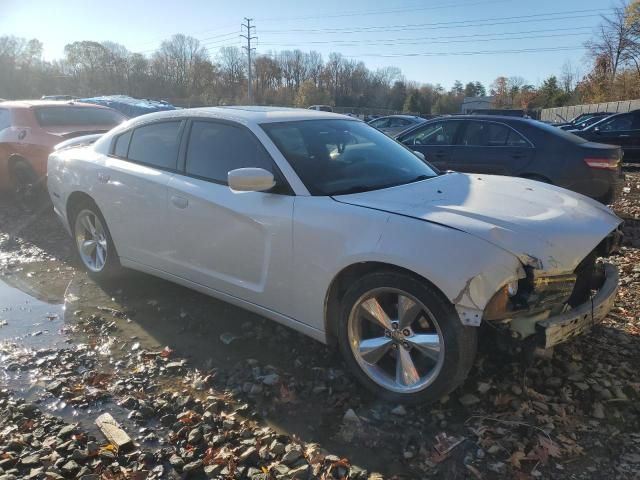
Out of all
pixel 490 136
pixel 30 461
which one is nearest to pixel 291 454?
pixel 30 461

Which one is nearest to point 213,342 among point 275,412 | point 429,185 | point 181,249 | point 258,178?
point 181,249

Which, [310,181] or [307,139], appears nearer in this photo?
[310,181]

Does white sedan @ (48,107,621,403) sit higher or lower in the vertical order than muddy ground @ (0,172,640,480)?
higher

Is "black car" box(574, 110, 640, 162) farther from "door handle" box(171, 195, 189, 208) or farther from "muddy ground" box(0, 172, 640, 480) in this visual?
"door handle" box(171, 195, 189, 208)

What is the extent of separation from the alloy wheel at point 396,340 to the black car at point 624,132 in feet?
45.8

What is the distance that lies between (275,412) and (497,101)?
99039 millimetres

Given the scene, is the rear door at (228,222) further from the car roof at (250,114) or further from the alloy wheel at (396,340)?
the alloy wheel at (396,340)

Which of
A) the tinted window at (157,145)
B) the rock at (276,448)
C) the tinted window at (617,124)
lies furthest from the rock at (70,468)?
the tinted window at (617,124)

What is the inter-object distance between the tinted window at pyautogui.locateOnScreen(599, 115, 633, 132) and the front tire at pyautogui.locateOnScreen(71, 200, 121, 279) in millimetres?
14397

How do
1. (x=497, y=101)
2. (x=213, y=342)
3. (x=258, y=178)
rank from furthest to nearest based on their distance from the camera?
(x=497, y=101) < (x=213, y=342) < (x=258, y=178)

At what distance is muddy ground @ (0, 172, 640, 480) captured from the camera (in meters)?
2.53

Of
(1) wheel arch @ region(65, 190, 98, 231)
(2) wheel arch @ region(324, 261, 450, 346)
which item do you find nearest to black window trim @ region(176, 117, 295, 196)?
(2) wheel arch @ region(324, 261, 450, 346)

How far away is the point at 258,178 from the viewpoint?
3.22 meters

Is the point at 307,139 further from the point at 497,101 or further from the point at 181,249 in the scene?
the point at 497,101
